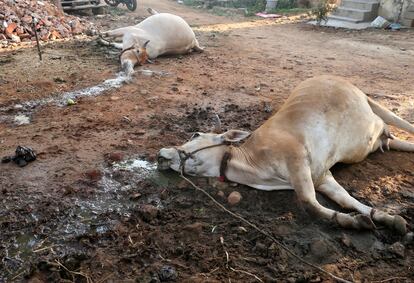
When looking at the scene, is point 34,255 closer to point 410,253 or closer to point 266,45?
point 410,253

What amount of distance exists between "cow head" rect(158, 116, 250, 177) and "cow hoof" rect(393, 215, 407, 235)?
5.22 feet

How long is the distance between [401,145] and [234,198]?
2260 mm

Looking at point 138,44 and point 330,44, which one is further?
point 330,44

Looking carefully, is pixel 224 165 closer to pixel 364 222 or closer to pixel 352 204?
pixel 352 204

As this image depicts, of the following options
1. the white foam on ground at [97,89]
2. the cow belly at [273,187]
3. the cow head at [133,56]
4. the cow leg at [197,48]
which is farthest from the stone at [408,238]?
the cow leg at [197,48]

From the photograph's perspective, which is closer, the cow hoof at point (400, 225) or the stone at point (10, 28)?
the cow hoof at point (400, 225)

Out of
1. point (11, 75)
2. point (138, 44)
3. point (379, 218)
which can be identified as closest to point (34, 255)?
point (379, 218)

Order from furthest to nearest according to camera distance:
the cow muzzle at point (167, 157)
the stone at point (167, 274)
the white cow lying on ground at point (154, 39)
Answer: the white cow lying on ground at point (154, 39), the cow muzzle at point (167, 157), the stone at point (167, 274)

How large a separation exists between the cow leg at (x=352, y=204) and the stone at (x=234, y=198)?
77cm

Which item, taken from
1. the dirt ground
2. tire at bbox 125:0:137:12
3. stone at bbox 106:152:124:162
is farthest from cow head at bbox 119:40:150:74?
tire at bbox 125:0:137:12

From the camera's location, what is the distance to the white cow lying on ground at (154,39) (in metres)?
8.52

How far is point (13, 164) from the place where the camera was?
467 cm

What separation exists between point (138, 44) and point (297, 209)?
5.87 metres

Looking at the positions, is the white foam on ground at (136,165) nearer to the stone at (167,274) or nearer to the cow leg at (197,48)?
the stone at (167,274)
